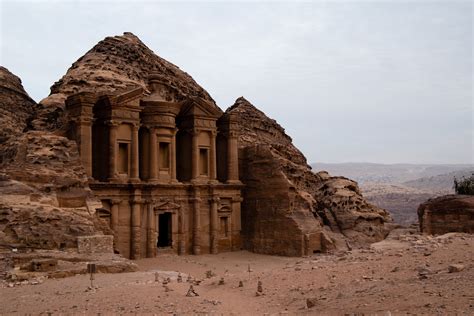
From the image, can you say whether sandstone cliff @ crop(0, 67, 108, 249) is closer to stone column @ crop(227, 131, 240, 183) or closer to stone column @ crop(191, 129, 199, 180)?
stone column @ crop(191, 129, 199, 180)

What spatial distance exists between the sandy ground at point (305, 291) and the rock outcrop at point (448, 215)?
638cm

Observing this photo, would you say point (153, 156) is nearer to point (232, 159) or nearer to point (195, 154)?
point (195, 154)

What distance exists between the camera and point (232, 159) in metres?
32.8

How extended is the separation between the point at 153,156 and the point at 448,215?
15.8 m

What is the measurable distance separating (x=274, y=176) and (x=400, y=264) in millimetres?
16904

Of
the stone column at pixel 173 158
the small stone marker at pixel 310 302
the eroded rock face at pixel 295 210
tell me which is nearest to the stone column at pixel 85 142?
the stone column at pixel 173 158

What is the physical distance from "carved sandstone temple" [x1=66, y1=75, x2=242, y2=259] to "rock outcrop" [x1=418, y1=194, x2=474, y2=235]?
1141cm

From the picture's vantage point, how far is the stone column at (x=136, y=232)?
28.0 meters

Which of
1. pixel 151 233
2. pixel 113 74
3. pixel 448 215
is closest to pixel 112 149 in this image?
pixel 151 233

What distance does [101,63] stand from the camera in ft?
109

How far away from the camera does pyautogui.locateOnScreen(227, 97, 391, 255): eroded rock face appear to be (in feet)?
99.3

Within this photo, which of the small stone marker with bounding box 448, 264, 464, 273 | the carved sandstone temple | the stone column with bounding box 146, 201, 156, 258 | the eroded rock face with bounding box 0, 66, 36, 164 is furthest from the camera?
the eroded rock face with bounding box 0, 66, 36, 164

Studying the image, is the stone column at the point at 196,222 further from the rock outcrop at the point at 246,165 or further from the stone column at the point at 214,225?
the rock outcrop at the point at 246,165

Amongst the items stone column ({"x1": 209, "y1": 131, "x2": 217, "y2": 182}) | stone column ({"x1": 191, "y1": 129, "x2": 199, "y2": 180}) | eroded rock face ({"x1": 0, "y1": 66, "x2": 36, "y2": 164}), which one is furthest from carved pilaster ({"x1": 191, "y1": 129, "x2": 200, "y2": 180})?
eroded rock face ({"x1": 0, "y1": 66, "x2": 36, "y2": 164})
